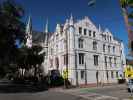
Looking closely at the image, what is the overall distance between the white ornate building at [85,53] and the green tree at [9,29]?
41.9ft

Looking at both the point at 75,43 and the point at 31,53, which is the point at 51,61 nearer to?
the point at 31,53

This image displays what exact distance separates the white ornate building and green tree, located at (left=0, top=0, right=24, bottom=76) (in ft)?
41.9

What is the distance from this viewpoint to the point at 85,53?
40.4 metres

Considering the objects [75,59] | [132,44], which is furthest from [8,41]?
[132,44]

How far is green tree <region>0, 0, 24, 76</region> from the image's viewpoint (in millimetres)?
25812

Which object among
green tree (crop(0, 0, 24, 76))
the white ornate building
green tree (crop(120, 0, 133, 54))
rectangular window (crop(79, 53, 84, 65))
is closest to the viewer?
green tree (crop(120, 0, 133, 54))

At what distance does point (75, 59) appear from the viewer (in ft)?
126

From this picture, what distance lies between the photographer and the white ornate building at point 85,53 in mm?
38375

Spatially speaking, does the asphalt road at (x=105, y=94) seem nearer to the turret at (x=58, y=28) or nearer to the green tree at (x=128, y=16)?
the green tree at (x=128, y=16)

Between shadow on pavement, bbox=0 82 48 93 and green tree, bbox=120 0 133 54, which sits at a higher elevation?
green tree, bbox=120 0 133 54

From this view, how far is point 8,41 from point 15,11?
15.2 feet

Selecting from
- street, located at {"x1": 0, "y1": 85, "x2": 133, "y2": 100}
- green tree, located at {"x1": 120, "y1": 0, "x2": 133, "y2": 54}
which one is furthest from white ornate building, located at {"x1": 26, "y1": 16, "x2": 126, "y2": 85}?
green tree, located at {"x1": 120, "y1": 0, "x2": 133, "y2": 54}

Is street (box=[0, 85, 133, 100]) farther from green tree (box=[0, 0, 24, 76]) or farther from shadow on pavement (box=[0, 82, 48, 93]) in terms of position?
green tree (box=[0, 0, 24, 76])

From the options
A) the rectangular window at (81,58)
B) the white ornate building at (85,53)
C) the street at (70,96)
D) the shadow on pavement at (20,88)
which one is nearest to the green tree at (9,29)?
the shadow on pavement at (20,88)
